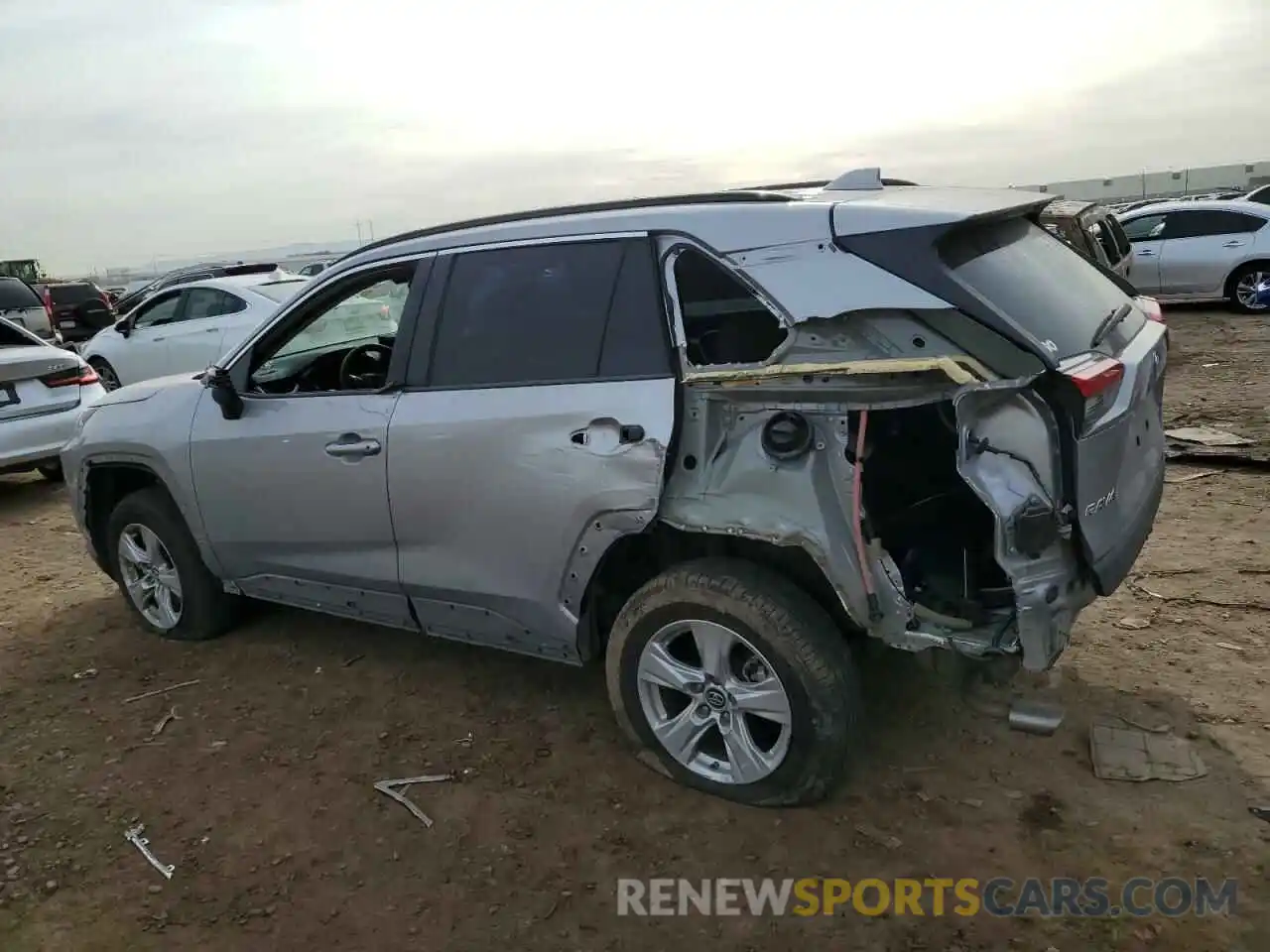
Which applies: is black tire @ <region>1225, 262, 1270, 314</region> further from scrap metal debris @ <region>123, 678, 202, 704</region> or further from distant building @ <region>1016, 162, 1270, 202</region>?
distant building @ <region>1016, 162, 1270, 202</region>

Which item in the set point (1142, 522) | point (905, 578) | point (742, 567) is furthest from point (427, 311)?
point (1142, 522)

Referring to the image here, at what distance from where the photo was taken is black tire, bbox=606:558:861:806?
2.93 metres

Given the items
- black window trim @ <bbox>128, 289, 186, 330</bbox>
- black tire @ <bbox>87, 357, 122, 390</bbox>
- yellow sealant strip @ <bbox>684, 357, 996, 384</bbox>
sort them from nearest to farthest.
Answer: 1. yellow sealant strip @ <bbox>684, 357, 996, 384</bbox>
2. black window trim @ <bbox>128, 289, 186, 330</bbox>
3. black tire @ <bbox>87, 357, 122, 390</bbox>

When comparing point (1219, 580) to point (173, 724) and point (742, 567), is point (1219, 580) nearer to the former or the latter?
point (742, 567)

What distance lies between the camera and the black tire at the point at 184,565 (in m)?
4.57

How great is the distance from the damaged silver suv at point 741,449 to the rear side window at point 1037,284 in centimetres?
1

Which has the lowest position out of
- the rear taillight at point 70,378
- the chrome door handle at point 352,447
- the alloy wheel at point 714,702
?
the alloy wheel at point 714,702

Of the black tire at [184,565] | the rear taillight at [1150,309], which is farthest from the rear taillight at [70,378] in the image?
the rear taillight at [1150,309]

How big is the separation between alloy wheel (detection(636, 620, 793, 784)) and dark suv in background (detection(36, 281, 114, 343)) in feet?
59.1

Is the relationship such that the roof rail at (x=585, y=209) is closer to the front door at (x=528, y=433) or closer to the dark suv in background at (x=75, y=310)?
the front door at (x=528, y=433)

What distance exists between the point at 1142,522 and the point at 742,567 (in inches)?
51.5

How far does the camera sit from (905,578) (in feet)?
9.96

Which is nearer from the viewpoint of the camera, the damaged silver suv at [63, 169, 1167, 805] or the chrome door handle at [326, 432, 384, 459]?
the damaged silver suv at [63, 169, 1167, 805]

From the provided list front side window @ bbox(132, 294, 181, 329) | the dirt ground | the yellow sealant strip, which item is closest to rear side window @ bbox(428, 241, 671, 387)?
the yellow sealant strip
